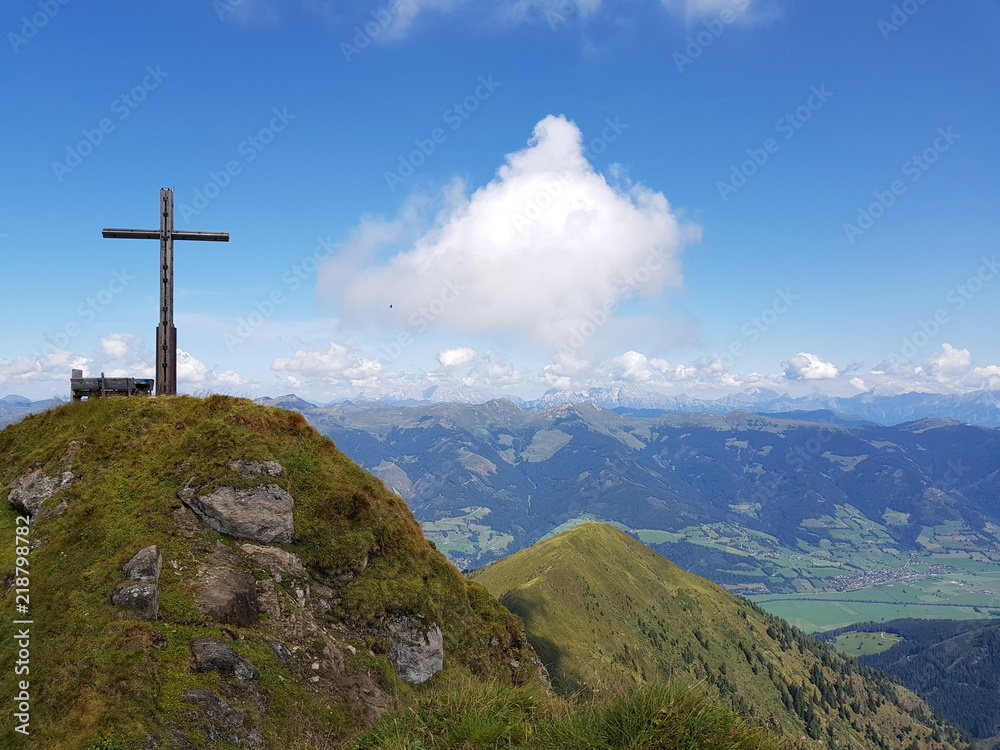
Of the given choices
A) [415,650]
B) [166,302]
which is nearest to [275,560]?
[415,650]

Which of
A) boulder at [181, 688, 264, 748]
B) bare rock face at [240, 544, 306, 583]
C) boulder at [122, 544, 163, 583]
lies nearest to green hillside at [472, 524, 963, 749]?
bare rock face at [240, 544, 306, 583]

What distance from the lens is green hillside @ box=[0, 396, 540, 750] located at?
15.3 meters

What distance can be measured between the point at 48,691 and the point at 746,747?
1723 centimetres

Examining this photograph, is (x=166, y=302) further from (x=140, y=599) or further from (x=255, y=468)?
(x=140, y=599)

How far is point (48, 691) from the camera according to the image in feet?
47.9

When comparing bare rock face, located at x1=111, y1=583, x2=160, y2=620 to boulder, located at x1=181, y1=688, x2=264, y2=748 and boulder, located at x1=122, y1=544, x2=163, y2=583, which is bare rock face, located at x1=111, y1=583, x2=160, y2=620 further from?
boulder, located at x1=181, y1=688, x2=264, y2=748

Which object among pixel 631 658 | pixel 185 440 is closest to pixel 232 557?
pixel 185 440

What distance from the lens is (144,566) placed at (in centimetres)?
1936

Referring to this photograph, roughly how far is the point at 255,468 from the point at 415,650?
1105 centimetres

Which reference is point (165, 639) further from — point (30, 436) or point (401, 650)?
point (30, 436)

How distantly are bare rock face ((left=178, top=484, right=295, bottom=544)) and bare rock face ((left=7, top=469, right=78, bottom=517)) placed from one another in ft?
16.3

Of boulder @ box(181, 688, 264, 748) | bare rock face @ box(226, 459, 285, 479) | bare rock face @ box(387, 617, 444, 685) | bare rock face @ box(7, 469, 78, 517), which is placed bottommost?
bare rock face @ box(387, 617, 444, 685)

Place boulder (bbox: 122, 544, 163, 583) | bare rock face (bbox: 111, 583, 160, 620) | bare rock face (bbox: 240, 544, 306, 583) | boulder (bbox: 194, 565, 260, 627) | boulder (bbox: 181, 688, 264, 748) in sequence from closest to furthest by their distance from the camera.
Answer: boulder (bbox: 181, 688, 264, 748)
bare rock face (bbox: 111, 583, 160, 620)
boulder (bbox: 122, 544, 163, 583)
boulder (bbox: 194, 565, 260, 627)
bare rock face (bbox: 240, 544, 306, 583)

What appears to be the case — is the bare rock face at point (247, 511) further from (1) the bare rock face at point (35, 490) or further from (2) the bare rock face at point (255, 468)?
(1) the bare rock face at point (35, 490)
